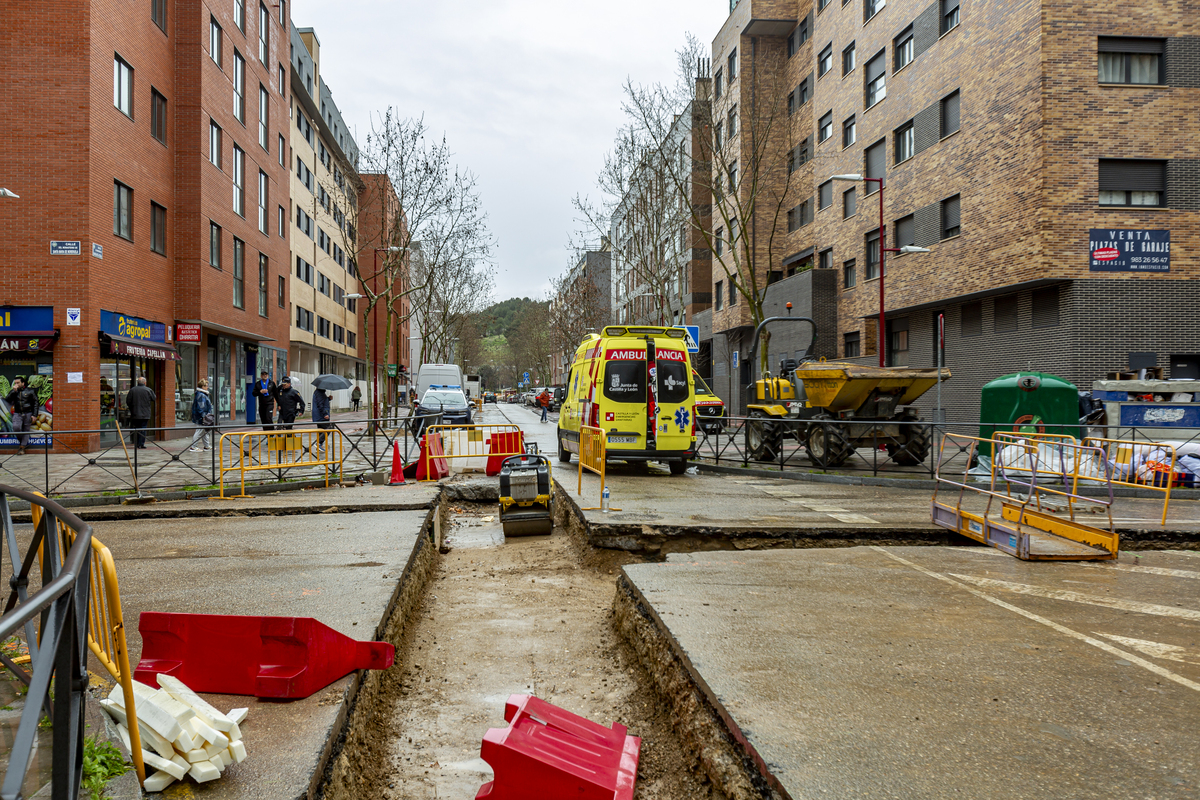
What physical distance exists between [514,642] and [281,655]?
8.31 ft

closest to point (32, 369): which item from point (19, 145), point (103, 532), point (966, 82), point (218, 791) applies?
point (19, 145)

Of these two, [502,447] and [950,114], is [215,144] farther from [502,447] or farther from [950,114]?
[950,114]

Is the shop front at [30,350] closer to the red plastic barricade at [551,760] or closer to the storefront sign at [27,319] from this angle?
the storefront sign at [27,319]

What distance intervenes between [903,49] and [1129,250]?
11.6 m

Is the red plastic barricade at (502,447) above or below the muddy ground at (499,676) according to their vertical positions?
above

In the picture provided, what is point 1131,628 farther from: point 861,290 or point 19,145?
point 861,290

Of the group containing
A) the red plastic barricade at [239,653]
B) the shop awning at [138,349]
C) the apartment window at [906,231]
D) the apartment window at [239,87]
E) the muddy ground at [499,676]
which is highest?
the apartment window at [239,87]

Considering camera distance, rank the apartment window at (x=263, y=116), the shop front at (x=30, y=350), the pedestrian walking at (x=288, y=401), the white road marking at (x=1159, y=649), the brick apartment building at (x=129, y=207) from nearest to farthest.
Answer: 1. the white road marking at (x=1159, y=649)
2. the shop front at (x=30, y=350)
3. the brick apartment building at (x=129, y=207)
4. the pedestrian walking at (x=288, y=401)
5. the apartment window at (x=263, y=116)

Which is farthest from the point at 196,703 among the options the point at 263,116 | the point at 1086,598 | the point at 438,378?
the point at 263,116

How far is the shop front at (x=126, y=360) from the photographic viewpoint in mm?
19547

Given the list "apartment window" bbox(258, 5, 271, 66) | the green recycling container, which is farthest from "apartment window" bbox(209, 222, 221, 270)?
the green recycling container

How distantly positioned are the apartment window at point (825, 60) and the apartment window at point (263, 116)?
77.5ft

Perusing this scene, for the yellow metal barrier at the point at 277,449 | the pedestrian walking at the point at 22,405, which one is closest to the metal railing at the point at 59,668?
the yellow metal barrier at the point at 277,449

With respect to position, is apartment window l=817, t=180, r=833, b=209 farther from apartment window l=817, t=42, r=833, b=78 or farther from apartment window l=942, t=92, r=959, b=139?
apartment window l=942, t=92, r=959, b=139
